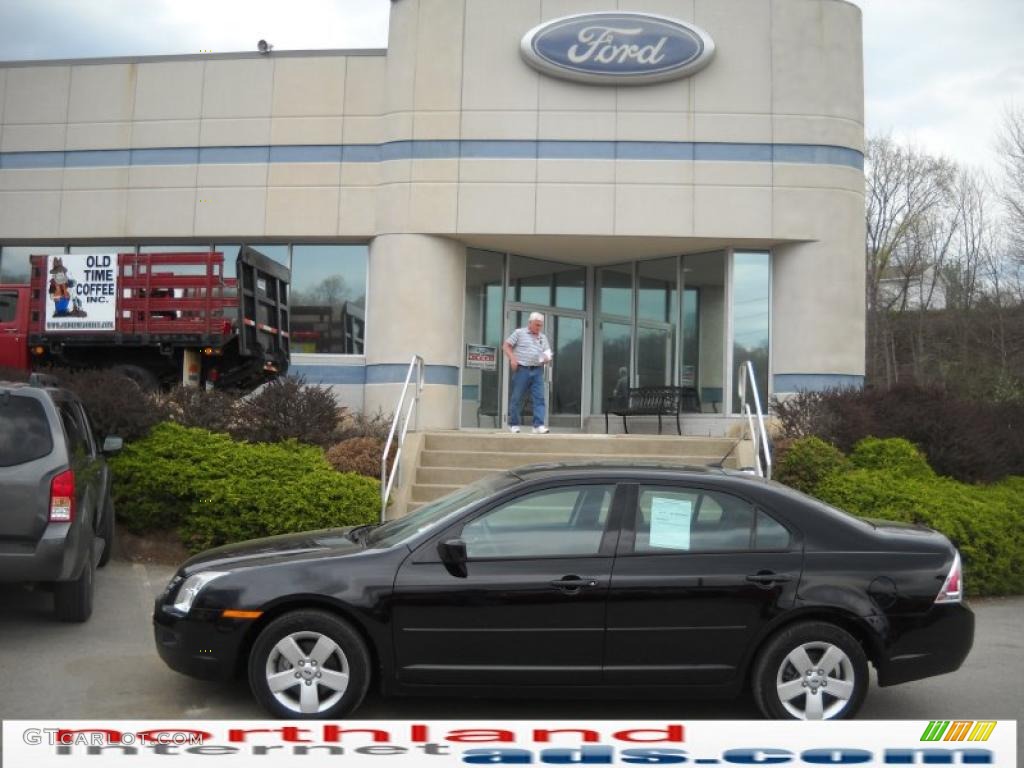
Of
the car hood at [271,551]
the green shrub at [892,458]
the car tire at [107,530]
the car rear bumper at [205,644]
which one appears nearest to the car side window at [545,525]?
the car hood at [271,551]

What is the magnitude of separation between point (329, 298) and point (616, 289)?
5.03 meters

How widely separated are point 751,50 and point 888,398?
6258mm

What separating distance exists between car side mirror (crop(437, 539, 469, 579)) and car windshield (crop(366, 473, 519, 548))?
0.80 ft

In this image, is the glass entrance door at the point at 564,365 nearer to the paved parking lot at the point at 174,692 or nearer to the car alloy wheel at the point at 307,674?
the paved parking lot at the point at 174,692

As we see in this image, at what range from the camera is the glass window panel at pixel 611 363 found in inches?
688

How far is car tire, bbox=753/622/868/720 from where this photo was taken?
5.15m

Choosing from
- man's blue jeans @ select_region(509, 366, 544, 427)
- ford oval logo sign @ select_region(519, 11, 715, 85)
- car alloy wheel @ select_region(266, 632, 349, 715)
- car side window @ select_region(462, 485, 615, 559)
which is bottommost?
car alloy wheel @ select_region(266, 632, 349, 715)

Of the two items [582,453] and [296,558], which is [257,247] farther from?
[296,558]

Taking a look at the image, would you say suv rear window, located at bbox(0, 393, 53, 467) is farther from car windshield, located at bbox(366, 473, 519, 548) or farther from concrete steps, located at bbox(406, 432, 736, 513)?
concrete steps, located at bbox(406, 432, 736, 513)

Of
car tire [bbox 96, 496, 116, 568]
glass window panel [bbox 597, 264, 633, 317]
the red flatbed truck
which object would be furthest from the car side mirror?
glass window panel [bbox 597, 264, 633, 317]

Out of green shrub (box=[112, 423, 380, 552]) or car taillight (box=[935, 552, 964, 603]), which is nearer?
car taillight (box=[935, 552, 964, 603])

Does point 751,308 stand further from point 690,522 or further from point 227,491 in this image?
point 690,522

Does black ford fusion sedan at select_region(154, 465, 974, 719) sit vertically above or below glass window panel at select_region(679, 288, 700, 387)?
below
